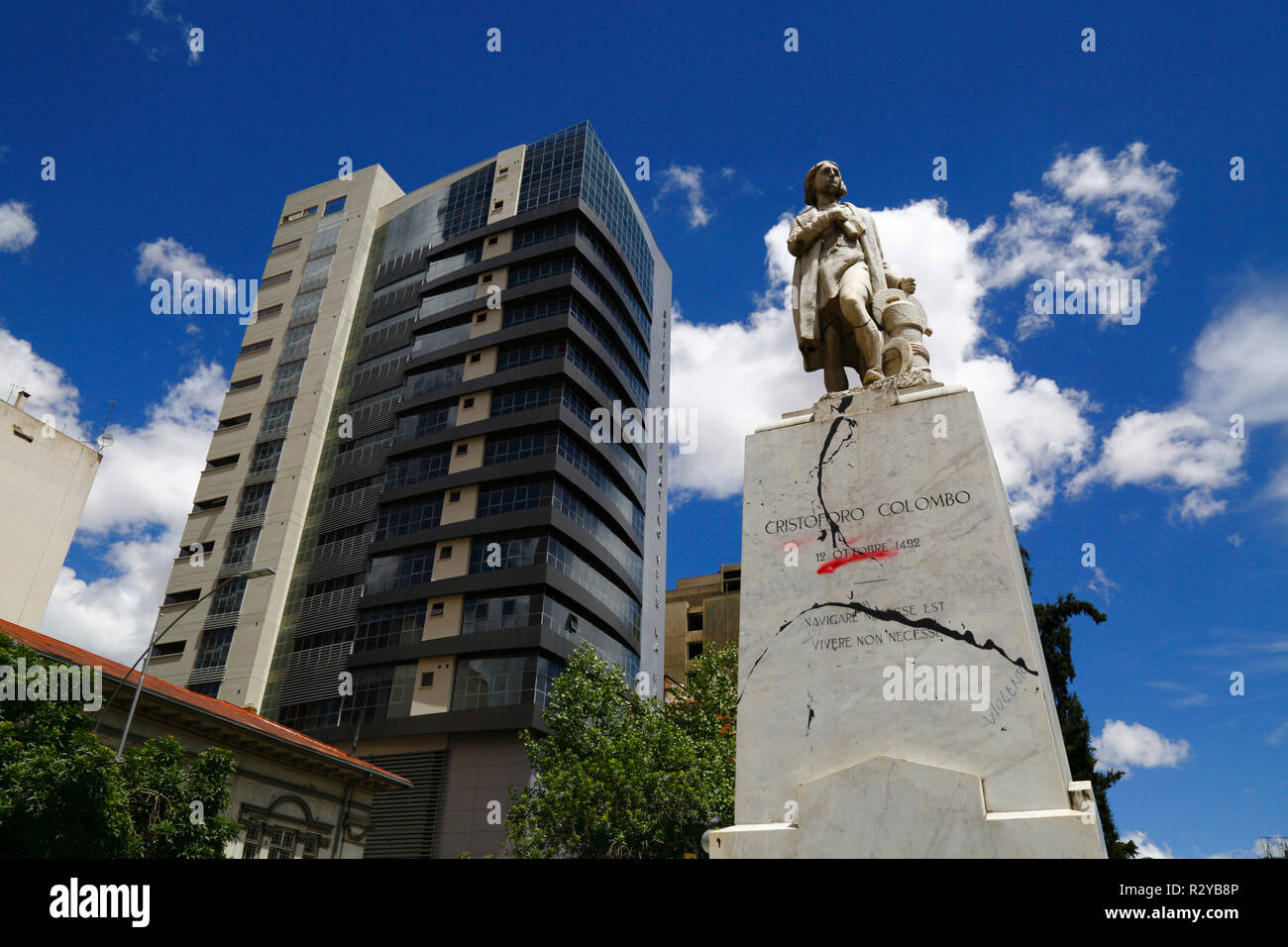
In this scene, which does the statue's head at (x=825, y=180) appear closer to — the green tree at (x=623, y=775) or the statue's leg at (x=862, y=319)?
the statue's leg at (x=862, y=319)

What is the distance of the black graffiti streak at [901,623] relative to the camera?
637cm

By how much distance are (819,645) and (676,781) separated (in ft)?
70.6

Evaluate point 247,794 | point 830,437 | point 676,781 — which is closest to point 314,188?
point 247,794

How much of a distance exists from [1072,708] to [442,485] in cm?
3757

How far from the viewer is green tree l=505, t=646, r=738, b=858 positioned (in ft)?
87.1

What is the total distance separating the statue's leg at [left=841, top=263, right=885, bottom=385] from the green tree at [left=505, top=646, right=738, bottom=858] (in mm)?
20807

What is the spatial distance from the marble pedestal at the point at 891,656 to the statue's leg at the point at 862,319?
0.70 m

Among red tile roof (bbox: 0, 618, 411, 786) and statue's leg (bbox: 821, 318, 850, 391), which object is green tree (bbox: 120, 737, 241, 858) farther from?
statue's leg (bbox: 821, 318, 850, 391)

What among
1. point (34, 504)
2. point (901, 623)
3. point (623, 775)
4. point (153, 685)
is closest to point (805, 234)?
point (901, 623)

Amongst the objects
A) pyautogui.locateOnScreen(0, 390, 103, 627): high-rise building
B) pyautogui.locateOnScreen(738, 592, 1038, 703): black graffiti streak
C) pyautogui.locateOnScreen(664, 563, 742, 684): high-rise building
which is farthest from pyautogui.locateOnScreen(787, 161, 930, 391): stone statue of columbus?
pyautogui.locateOnScreen(664, 563, 742, 684): high-rise building

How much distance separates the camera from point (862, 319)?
29.3 ft

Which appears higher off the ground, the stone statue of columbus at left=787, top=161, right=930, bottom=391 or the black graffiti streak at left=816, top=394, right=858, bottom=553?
the stone statue of columbus at left=787, top=161, right=930, bottom=391

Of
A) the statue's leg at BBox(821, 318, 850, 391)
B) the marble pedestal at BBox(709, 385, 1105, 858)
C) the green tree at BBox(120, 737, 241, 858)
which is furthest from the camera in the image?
the green tree at BBox(120, 737, 241, 858)

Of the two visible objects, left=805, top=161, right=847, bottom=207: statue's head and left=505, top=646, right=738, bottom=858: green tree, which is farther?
left=505, top=646, right=738, bottom=858: green tree
